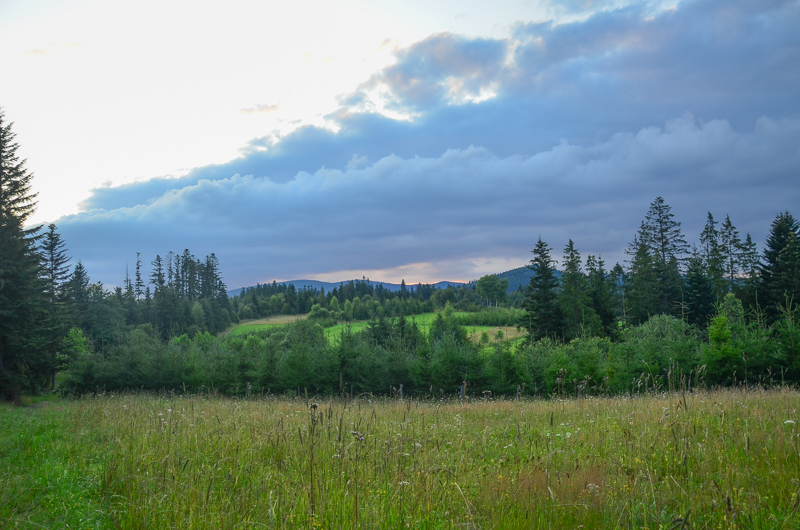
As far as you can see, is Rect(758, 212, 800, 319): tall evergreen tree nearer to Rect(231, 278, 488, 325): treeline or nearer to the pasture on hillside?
the pasture on hillside

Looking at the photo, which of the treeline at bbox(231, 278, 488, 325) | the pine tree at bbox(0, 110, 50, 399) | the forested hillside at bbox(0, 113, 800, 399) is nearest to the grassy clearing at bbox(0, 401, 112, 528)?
the forested hillside at bbox(0, 113, 800, 399)

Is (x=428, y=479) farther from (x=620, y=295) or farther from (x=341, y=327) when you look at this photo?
(x=620, y=295)

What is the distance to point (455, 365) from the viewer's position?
78.2 ft

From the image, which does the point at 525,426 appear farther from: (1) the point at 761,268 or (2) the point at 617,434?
(1) the point at 761,268

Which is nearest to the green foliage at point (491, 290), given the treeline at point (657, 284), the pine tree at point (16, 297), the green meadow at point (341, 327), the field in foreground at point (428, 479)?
the green meadow at point (341, 327)

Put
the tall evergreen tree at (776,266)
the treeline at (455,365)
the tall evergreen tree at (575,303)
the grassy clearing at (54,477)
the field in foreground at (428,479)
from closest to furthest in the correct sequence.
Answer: the field in foreground at (428,479), the grassy clearing at (54,477), the treeline at (455,365), the tall evergreen tree at (776,266), the tall evergreen tree at (575,303)

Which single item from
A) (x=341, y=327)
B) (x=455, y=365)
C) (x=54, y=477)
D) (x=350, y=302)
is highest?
(x=350, y=302)

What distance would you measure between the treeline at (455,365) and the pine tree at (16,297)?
3.23 meters

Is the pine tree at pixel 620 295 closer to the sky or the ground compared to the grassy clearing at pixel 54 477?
closer to the sky

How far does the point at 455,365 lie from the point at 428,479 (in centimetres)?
2043

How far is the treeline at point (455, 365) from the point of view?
1892cm

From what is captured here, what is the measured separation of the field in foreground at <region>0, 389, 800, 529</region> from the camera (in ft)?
11.5

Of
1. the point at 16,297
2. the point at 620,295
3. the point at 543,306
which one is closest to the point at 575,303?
the point at 543,306

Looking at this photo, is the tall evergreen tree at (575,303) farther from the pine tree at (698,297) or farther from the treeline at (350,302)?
the treeline at (350,302)
